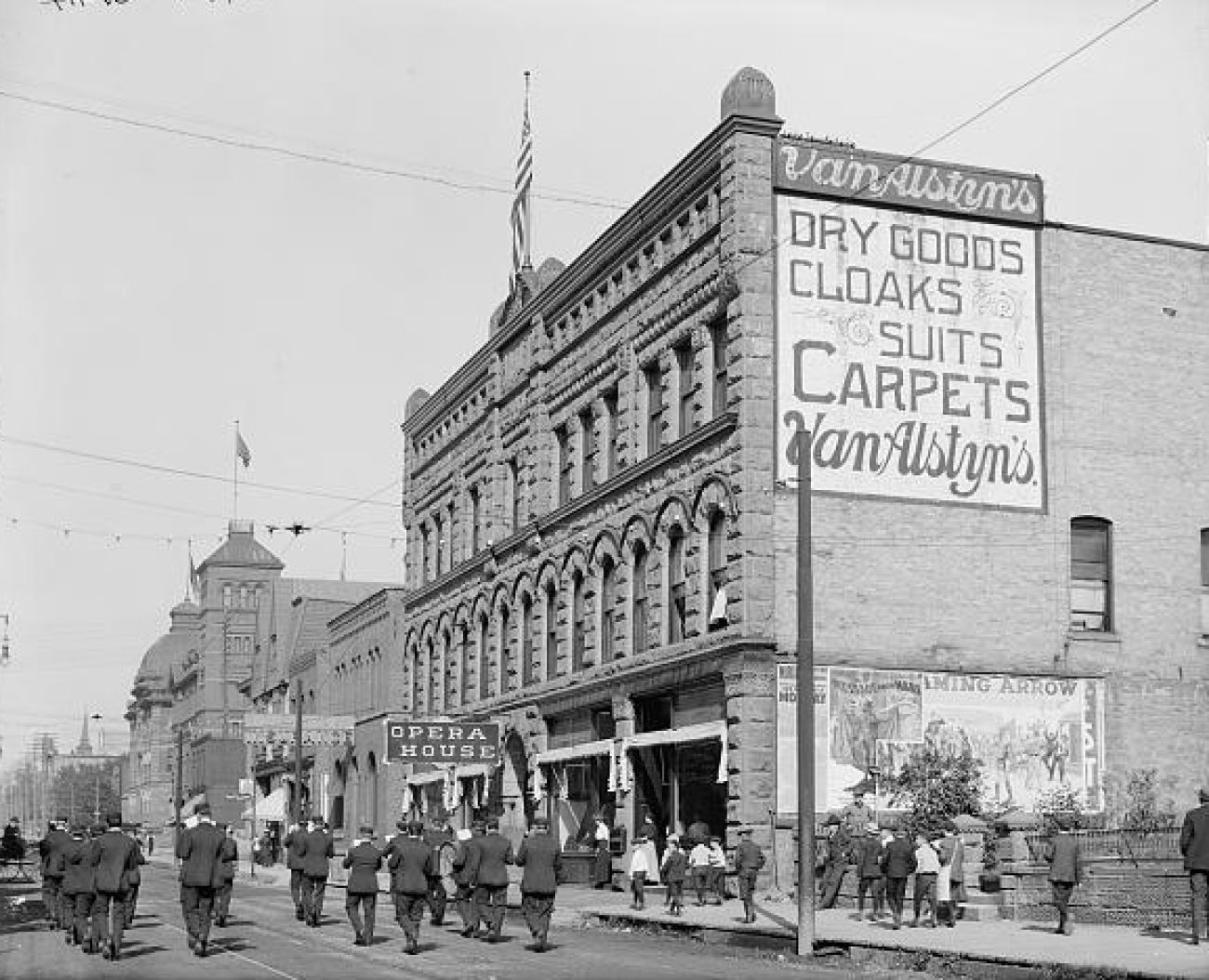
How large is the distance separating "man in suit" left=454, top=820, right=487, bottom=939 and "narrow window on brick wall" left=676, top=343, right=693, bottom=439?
13.7m

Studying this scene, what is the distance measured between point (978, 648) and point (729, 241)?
916cm

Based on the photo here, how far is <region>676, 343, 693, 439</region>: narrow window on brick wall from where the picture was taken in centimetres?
3706

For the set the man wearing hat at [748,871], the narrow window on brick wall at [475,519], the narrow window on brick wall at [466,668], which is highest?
the narrow window on brick wall at [475,519]

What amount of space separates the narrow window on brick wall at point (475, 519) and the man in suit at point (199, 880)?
98.1ft

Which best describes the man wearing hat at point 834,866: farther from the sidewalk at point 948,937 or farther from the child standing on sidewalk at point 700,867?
the child standing on sidewalk at point 700,867

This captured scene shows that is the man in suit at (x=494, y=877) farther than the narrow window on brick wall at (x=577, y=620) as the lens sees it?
No

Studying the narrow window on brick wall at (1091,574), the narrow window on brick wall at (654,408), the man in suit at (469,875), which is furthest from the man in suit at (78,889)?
the narrow window on brick wall at (1091,574)

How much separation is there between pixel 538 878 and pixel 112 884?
537 cm

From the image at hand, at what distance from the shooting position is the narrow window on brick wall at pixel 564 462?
44.5 metres

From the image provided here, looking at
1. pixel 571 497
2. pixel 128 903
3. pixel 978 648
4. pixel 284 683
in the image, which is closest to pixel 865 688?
pixel 978 648

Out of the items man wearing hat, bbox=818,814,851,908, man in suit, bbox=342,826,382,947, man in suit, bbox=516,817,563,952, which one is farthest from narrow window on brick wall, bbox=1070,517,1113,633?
man in suit, bbox=342,826,382,947

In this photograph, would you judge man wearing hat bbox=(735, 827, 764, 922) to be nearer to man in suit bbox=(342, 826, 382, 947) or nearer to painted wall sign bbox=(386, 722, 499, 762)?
man in suit bbox=(342, 826, 382, 947)

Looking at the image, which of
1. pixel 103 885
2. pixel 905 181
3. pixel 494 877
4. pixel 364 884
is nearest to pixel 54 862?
pixel 103 885

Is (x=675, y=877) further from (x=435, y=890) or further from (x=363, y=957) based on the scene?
(x=363, y=957)
